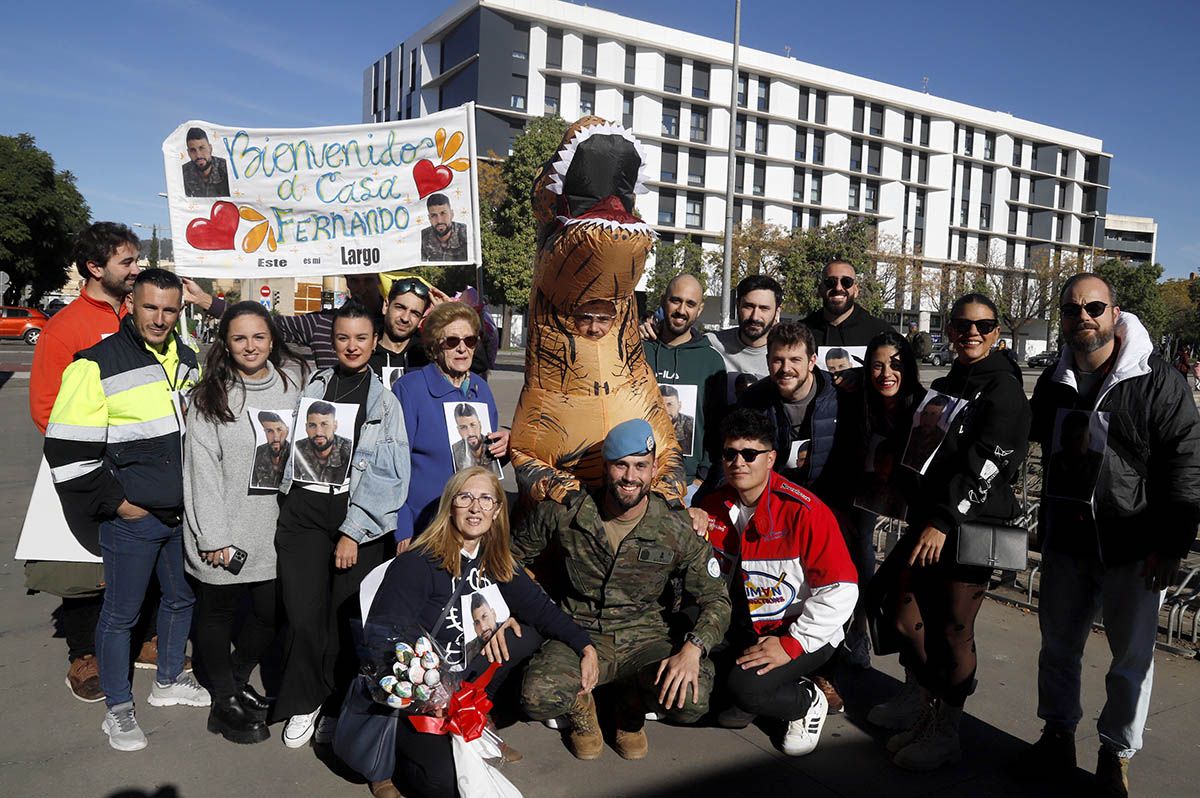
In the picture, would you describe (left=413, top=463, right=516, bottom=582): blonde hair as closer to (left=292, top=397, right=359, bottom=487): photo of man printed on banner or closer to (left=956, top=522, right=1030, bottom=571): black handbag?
(left=292, top=397, right=359, bottom=487): photo of man printed on banner

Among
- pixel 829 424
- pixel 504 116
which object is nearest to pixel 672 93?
pixel 504 116

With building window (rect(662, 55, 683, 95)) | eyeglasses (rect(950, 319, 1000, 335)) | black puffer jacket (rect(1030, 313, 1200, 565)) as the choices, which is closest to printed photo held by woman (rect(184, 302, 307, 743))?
eyeglasses (rect(950, 319, 1000, 335))

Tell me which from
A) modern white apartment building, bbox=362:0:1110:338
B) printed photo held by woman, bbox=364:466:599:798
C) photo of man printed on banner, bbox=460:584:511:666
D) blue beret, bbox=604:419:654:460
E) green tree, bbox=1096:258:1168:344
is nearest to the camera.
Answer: printed photo held by woman, bbox=364:466:599:798

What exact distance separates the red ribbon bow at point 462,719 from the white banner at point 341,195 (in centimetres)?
250

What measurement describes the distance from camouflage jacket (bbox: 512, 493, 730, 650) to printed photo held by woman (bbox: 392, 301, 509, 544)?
0.42 meters

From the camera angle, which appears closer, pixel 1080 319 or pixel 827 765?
pixel 1080 319

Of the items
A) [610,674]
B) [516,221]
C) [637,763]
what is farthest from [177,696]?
[516,221]

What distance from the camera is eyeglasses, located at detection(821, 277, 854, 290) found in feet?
14.5

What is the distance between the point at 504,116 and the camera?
40688 millimetres

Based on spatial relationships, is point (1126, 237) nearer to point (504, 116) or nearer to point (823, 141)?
point (823, 141)

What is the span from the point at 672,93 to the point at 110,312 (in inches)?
1759

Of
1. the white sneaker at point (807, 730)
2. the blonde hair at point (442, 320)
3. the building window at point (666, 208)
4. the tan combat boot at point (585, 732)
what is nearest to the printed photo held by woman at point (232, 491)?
the blonde hair at point (442, 320)

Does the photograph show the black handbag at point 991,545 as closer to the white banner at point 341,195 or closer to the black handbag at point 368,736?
the black handbag at point 368,736

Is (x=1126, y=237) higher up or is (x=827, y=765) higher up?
(x=1126, y=237)
